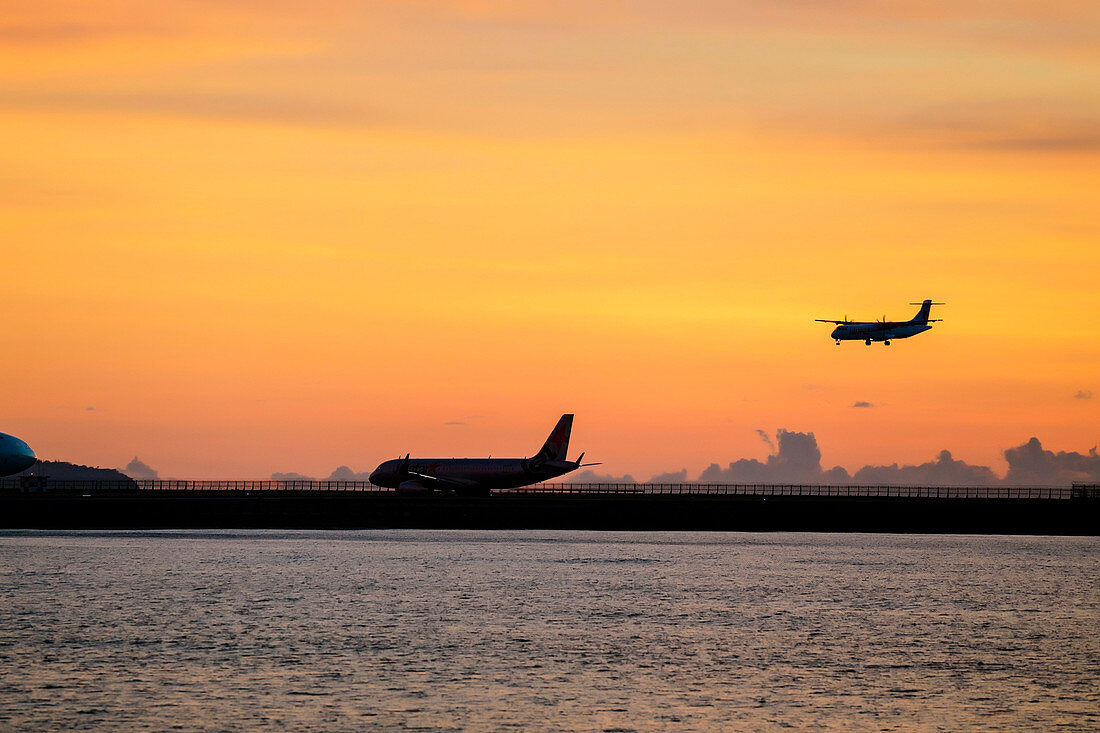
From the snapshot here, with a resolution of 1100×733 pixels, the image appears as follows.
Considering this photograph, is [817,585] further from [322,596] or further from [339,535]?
[339,535]

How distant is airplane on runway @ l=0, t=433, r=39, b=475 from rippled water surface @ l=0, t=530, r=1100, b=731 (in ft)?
209

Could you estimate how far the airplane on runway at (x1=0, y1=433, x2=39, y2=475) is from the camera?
172 meters

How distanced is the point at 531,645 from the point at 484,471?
109 metres

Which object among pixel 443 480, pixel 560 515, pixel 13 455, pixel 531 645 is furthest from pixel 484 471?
pixel 531 645

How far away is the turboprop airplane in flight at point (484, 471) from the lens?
16512 centimetres

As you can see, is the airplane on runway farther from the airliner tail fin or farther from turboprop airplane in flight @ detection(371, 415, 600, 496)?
the airliner tail fin

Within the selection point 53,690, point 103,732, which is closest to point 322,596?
point 53,690

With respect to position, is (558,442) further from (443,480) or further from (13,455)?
(13,455)

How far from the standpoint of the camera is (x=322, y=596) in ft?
260

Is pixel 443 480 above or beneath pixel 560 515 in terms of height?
above

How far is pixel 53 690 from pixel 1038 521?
12247cm

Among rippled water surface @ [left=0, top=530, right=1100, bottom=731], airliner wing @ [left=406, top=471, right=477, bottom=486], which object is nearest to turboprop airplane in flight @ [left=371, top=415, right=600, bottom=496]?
airliner wing @ [left=406, top=471, right=477, bottom=486]

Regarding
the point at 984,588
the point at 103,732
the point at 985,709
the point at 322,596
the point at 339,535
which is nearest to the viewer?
the point at 103,732

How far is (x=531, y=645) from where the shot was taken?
2288 inches
